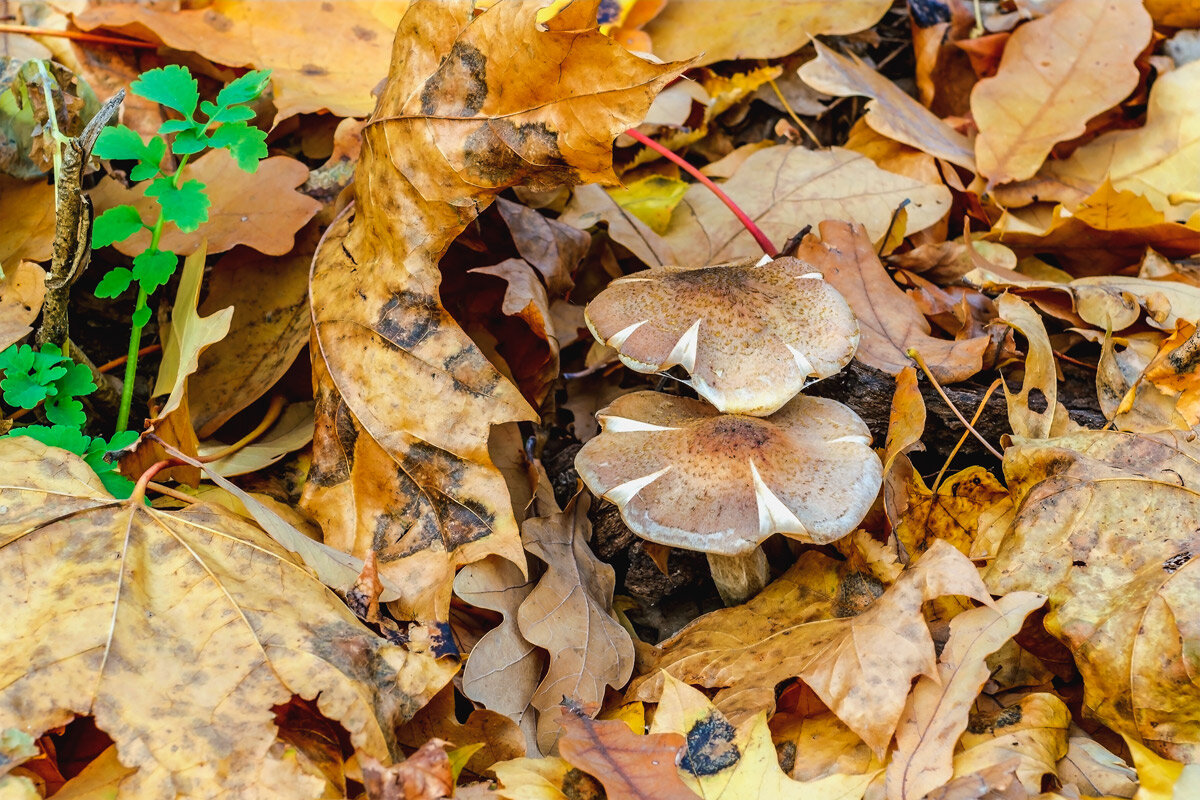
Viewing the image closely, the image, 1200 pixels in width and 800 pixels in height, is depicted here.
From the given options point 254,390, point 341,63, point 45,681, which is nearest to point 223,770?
point 45,681

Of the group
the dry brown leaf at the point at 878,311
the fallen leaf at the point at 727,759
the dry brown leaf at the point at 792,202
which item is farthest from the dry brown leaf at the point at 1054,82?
the fallen leaf at the point at 727,759

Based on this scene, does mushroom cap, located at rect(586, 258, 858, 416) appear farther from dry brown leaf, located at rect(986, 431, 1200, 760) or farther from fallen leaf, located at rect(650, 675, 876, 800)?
fallen leaf, located at rect(650, 675, 876, 800)

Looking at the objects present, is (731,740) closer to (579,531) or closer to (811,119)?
(579,531)

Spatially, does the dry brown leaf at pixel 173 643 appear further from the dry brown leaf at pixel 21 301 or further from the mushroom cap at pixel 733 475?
the mushroom cap at pixel 733 475

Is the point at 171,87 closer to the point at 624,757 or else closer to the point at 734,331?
the point at 734,331

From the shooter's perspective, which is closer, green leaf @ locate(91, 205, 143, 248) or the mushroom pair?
the mushroom pair

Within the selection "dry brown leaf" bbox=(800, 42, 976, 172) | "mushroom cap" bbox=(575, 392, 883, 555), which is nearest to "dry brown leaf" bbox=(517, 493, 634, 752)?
"mushroom cap" bbox=(575, 392, 883, 555)

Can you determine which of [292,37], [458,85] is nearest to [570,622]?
[458,85]
